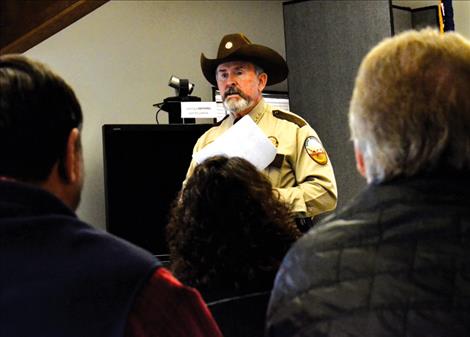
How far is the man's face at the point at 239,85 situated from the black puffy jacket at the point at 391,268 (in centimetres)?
178

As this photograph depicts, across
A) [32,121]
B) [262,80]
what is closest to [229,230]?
[32,121]

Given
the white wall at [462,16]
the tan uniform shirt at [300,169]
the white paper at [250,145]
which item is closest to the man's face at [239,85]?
the tan uniform shirt at [300,169]

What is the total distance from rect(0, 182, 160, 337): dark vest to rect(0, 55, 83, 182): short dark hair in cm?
3

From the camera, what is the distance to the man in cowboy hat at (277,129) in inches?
103

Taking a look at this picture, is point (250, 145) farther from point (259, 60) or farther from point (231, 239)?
point (231, 239)

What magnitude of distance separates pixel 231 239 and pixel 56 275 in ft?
2.57

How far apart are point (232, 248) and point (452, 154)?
2.15ft

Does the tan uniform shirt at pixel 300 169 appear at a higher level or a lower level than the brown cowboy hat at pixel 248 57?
lower

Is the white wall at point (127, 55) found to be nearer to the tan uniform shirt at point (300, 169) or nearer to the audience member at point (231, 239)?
the tan uniform shirt at point (300, 169)

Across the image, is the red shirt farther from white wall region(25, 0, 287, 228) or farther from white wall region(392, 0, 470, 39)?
white wall region(392, 0, 470, 39)

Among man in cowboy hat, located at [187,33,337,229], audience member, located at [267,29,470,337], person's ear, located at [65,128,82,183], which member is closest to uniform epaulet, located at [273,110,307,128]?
man in cowboy hat, located at [187,33,337,229]

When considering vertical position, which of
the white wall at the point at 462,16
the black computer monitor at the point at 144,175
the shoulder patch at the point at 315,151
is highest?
the white wall at the point at 462,16

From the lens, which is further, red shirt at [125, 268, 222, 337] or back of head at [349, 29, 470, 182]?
back of head at [349, 29, 470, 182]

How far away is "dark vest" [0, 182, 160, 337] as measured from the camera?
85 centimetres
